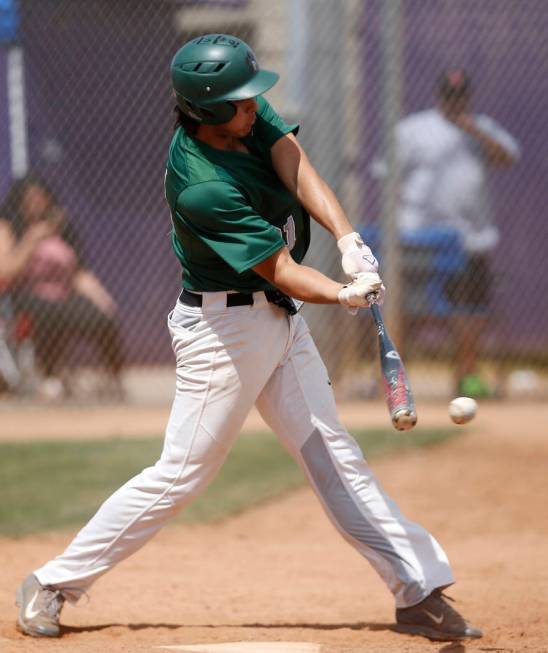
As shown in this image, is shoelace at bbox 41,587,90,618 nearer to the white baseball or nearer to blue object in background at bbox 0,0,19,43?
the white baseball

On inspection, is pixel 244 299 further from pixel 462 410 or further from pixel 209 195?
pixel 462 410

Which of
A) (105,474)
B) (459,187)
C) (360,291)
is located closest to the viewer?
(360,291)

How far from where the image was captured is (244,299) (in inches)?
149

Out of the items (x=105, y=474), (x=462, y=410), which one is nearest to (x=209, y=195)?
(x=462, y=410)

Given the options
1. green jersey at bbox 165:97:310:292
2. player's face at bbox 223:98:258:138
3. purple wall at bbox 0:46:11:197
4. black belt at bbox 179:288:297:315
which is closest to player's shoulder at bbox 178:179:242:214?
green jersey at bbox 165:97:310:292

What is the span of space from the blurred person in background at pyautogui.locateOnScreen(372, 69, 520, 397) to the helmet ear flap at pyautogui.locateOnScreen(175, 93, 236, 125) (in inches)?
207

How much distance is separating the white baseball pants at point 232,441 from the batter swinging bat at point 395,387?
1.15 ft

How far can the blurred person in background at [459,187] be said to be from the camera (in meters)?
8.73

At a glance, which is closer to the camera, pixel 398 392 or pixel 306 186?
pixel 398 392

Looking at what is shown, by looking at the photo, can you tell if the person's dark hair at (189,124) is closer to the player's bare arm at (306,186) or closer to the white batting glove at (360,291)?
the player's bare arm at (306,186)

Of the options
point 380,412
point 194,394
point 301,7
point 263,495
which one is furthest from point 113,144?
point 194,394

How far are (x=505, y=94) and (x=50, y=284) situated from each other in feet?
12.1

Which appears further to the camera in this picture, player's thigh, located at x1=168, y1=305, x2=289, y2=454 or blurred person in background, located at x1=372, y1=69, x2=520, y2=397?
blurred person in background, located at x1=372, y1=69, x2=520, y2=397

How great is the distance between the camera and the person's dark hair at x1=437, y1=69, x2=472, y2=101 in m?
8.72
